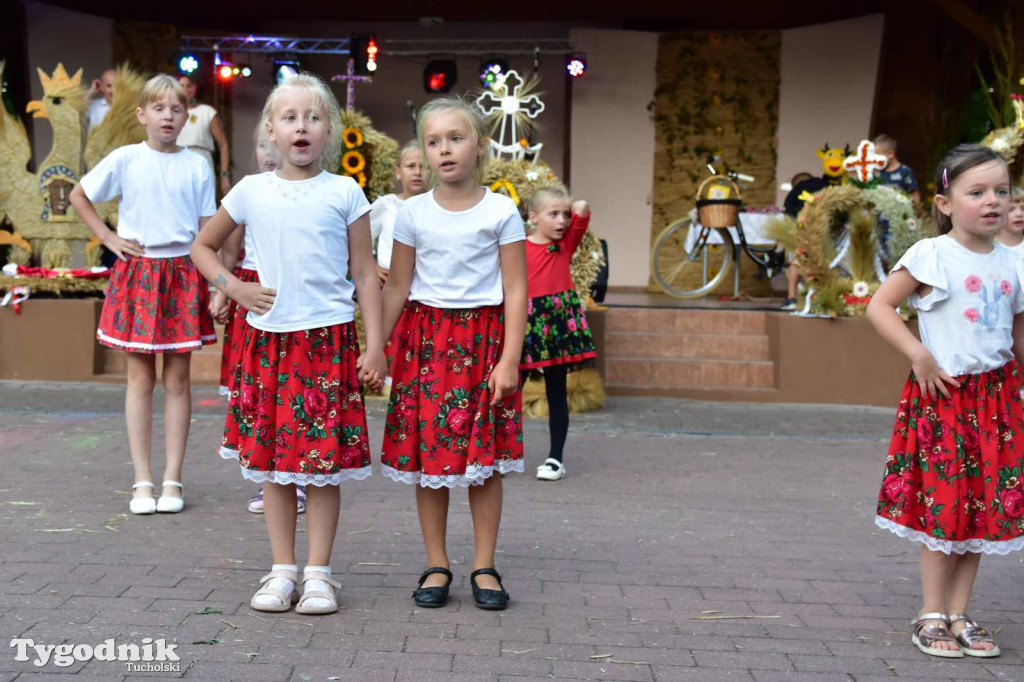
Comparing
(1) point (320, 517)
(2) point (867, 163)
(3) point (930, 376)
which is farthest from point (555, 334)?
(2) point (867, 163)

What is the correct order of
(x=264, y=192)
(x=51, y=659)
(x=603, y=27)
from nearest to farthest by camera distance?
(x=51, y=659)
(x=264, y=192)
(x=603, y=27)

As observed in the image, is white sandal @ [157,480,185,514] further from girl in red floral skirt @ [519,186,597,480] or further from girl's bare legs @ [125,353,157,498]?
girl in red floral skirt @ [519,186,597,480]

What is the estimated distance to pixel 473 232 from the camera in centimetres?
357

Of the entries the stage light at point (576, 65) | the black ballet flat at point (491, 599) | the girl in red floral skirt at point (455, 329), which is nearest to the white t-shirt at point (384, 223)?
the girl in red floral skirt at point (455, 329)

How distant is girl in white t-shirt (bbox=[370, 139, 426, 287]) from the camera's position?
18.0ft

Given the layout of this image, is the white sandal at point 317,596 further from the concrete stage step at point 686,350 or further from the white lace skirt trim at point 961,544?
the concrete stage step at point 686,350

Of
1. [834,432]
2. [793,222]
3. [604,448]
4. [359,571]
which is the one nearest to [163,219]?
[359,571]

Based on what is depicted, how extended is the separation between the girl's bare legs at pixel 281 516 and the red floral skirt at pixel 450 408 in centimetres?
32

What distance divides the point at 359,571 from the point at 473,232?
51.9 inches

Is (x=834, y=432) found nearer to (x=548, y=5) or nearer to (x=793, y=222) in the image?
(x=793, y=222)

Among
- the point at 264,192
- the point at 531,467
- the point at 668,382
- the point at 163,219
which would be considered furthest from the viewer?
the point at 668,382

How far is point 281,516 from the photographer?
362 cm

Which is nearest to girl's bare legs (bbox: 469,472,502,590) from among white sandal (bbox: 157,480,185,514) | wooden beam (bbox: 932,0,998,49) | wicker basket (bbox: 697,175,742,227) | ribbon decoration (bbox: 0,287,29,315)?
white sandal (bbox: 157,480,185,514)

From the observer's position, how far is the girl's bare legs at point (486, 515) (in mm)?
3705
